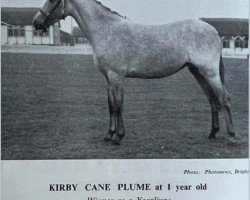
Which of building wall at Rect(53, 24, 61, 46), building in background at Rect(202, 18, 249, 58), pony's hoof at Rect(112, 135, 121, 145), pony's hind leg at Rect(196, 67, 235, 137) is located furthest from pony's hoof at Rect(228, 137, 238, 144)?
building wall at Rect(53, 24, 61, 46)

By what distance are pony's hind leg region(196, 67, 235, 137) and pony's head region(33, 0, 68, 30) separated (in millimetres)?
511

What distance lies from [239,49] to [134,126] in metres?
0.46

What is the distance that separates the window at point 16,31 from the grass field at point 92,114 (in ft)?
0.25

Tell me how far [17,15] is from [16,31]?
0.23 ft

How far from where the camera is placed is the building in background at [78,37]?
1.35 meters

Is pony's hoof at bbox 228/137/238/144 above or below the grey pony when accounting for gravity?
below

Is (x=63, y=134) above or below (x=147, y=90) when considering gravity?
below

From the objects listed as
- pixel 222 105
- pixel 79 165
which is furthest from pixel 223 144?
pixel 79 165

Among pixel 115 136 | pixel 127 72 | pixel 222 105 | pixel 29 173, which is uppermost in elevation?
pixel 127 72

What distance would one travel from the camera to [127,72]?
4.34ft

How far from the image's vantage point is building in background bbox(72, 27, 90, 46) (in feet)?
4.43

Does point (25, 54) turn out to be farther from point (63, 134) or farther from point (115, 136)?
point (115, 136)

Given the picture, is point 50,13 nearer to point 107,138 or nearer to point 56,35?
point 56,35

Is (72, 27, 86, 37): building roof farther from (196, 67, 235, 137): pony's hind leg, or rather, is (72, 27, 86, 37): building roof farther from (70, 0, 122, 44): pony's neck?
(196, 67, 235, 137): pony's hind leg
